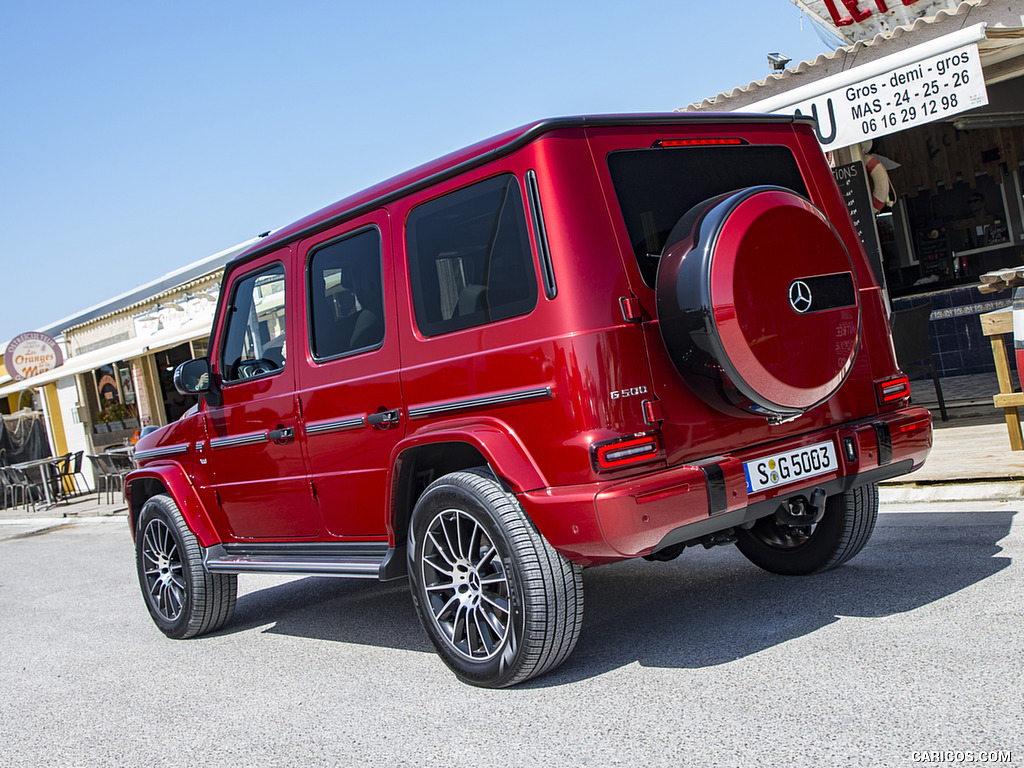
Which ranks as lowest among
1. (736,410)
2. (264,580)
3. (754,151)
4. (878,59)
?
(264,580)

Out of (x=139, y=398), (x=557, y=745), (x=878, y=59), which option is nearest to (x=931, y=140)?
(x=878, y=59)

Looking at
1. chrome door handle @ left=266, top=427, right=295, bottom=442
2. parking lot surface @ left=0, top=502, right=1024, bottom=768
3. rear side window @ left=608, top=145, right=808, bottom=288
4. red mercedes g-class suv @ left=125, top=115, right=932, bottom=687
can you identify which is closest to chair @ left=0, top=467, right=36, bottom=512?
parking lot surface @ left=0, top=502, right=1024, bottom=768

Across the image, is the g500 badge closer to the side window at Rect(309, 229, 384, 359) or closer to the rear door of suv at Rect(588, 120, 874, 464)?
the rear door of suv at Rect(588, 120, 874, 464)

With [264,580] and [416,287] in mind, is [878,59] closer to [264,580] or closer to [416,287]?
[416,287]

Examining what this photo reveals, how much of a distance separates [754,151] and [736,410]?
1204mm

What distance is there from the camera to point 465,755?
10.2 ft

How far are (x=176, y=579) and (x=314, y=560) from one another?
57.0 inches

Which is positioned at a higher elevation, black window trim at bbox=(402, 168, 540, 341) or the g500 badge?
black window trim at bbox=(402, 168, 540, 341)

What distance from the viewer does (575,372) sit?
3.33 meters

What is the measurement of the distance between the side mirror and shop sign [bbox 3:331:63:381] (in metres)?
16.8

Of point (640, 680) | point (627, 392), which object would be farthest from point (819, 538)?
point (627, 392)

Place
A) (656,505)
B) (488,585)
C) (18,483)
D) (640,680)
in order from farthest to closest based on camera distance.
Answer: (18,483), (488,585), (640,680), (656,505)

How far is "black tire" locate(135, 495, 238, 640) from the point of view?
212 inches

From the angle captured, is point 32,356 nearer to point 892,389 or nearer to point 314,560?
point 314,560
